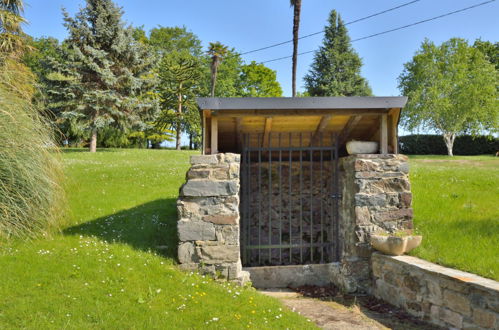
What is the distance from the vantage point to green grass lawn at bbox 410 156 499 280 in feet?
12.9

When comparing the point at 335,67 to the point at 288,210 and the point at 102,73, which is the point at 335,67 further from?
the point at 288,210

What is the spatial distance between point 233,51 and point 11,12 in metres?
20.1

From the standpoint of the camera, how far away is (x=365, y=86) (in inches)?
1128

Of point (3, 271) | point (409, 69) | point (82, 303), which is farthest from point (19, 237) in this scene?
point (409, 69)

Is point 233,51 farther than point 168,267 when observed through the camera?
Yes

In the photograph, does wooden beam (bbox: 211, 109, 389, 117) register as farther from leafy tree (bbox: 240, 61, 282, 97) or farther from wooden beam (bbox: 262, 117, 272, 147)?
leafy tree (bbox: 240, 61, 282, 97)

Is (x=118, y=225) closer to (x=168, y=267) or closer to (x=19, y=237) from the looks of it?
(x=19, y=237)

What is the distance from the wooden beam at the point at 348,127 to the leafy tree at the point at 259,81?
24459 mm

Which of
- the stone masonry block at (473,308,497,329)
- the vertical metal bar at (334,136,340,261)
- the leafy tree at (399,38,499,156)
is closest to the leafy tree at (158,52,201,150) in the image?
the leafy tree at (399,38,499,156)

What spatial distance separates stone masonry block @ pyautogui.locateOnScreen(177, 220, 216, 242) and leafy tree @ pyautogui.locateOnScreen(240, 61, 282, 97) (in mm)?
26049

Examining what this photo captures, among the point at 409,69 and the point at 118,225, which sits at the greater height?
the point at 409,69

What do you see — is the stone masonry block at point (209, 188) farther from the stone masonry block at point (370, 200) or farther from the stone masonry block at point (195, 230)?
the stone masonry block at point (370, 200)

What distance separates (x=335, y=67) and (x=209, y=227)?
2444cm

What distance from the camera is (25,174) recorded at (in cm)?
457
